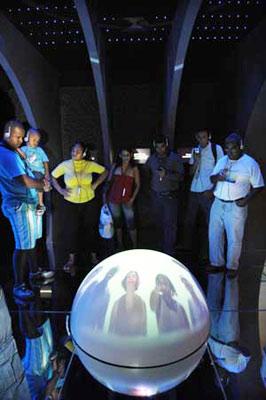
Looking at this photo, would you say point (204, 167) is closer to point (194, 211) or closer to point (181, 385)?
point (194, 211)

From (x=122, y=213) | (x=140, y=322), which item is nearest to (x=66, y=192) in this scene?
(x=122, y=213)

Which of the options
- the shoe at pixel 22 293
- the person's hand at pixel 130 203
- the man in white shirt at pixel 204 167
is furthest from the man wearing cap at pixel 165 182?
the shoe at pixel 22 293

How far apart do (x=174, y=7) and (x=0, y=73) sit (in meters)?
3.53

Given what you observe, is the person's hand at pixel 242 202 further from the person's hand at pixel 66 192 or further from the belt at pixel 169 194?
the person's hand at pixel 66 192

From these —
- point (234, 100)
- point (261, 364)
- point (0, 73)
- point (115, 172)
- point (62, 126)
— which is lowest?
point (261, 364)

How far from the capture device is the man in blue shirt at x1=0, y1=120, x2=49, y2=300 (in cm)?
391

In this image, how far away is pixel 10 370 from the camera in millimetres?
2611

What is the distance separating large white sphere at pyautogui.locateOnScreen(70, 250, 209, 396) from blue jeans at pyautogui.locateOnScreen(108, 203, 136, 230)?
3098 mm

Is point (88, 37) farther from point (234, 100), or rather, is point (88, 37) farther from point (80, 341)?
point (80, 341)

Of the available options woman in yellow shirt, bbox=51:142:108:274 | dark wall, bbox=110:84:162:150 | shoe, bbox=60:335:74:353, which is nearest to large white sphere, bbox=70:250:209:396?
shoe, bbox=60:335:74:353

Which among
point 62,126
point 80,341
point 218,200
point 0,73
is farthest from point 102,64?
point 80,341

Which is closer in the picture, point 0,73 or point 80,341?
point 80,341

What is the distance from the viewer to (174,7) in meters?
5.10

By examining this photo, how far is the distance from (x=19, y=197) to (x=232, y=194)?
8.91 ft
